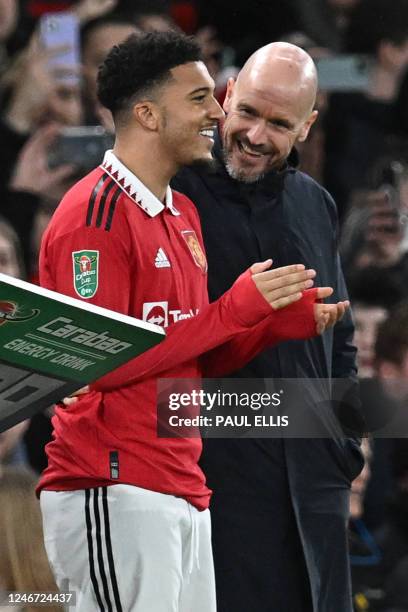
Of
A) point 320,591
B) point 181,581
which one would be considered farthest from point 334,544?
point 181,581

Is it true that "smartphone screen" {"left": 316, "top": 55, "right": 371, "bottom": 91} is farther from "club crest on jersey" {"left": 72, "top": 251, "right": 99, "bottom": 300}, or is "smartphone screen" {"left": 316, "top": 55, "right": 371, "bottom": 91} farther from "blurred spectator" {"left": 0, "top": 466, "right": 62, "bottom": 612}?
"club crest on jersey" {"left": 72, "top": 251, "right": 99, "bottom": 300}

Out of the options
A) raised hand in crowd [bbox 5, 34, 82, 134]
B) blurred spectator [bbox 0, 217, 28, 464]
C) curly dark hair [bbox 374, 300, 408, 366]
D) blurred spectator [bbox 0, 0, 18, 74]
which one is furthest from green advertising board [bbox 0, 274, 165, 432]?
blurred spectator [bbox 0, 0, 18, 74]

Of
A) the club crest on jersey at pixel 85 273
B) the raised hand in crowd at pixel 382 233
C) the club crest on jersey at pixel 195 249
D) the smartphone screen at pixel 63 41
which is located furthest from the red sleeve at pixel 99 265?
the smartphone screen at pixel 63 41

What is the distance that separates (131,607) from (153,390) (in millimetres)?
406

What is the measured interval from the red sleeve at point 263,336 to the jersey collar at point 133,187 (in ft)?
1.01

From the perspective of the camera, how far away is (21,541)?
11.3 feet

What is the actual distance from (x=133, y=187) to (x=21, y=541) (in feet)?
4.21

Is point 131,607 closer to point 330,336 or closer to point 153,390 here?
point 153,390

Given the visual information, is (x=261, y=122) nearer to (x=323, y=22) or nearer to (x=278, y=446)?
(x=278, y=446)

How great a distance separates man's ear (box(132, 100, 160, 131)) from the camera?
102 inches

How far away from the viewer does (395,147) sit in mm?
4727

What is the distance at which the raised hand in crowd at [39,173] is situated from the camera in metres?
4.58

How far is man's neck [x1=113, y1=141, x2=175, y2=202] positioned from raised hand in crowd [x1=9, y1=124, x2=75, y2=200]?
6.58ft

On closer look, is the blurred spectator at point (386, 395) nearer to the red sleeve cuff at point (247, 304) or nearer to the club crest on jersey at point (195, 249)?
the club crest on jersey at point (195, 249)
